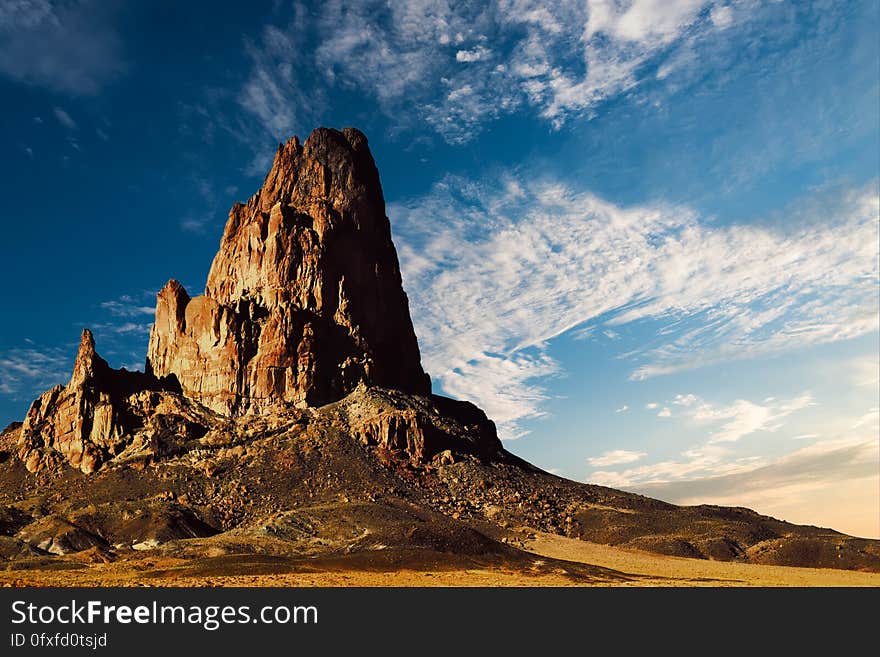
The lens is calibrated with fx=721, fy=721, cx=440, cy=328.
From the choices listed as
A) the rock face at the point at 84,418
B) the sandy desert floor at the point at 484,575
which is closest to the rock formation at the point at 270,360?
the rock face at the point at 84,418

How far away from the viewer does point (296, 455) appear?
140 metres

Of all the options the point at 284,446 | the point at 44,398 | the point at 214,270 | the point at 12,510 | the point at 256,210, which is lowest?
the point at 12,510

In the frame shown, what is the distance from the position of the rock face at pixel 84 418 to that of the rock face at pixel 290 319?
49.2ft

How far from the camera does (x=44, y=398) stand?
158 metres

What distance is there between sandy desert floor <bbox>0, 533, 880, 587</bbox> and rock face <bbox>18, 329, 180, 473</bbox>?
57916mm

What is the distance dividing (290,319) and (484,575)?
96.4 metres

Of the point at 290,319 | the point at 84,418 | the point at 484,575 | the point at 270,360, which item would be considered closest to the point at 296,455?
the point at 270,360

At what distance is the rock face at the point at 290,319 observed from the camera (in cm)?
15975

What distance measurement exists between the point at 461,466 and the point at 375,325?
5391 centimetres

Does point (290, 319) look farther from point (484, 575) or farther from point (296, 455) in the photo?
point (484, 575)

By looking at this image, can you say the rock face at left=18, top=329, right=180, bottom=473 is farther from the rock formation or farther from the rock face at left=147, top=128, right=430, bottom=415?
the rock face at left=147, top=128, right=430, bottom=415

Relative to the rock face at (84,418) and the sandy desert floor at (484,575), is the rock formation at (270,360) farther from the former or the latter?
the sandy desert floor at (484,575)
